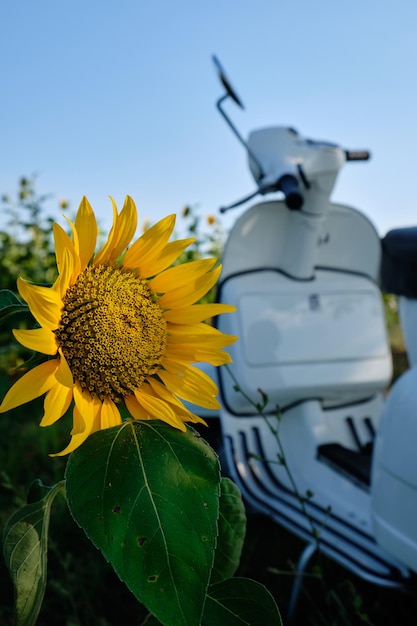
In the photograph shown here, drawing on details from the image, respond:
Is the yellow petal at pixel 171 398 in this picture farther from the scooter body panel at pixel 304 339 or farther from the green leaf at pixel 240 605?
the scooter body panel at pixel 304 339

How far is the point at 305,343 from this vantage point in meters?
1.99

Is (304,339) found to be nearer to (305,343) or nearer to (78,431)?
(305,343)

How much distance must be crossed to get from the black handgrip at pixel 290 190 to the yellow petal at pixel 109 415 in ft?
4.29

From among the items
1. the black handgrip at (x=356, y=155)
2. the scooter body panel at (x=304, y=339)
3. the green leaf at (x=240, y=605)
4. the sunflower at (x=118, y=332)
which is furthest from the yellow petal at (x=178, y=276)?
the black handgrip at (x=356, y=155)

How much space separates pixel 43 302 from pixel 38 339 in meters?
0.03

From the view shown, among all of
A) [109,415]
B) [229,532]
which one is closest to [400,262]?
[229,532]

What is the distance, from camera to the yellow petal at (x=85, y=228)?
52 cm

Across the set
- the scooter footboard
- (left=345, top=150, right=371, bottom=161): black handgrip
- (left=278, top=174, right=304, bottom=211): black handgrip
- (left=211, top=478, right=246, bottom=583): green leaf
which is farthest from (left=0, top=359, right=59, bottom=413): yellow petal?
(left=345, top=150, right=371, bottom=161): black handgrip

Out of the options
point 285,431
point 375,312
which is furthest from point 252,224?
point 285,431

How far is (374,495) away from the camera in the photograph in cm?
137

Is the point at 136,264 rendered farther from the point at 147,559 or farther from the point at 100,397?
the point at 147,559

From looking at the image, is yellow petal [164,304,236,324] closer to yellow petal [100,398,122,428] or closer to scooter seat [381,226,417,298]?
yellow petal [100,398,122,428]

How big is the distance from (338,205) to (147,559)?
180 centimetres

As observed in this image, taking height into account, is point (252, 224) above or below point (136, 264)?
below
